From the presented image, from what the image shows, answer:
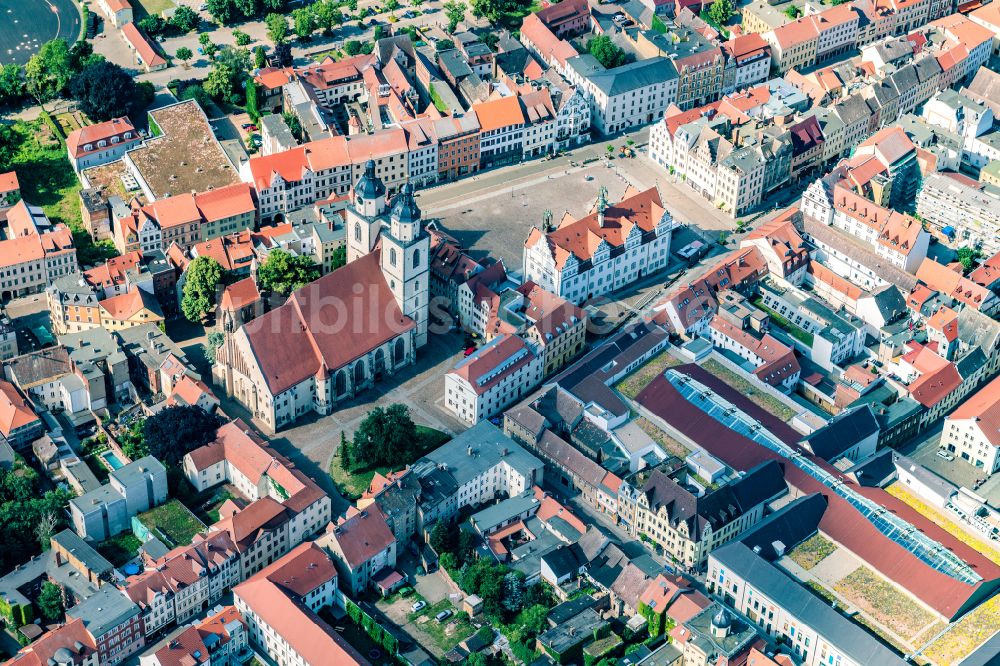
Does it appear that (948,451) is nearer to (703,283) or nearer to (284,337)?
(703,283)

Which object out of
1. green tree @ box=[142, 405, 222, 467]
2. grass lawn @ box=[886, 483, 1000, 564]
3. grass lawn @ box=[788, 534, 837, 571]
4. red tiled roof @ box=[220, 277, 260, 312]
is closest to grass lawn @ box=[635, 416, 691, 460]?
grass lawn @ box=[788, 534, 837, 571]

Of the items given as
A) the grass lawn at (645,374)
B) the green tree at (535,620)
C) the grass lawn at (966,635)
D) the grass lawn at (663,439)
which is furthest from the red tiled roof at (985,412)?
the green tree at (535,620)

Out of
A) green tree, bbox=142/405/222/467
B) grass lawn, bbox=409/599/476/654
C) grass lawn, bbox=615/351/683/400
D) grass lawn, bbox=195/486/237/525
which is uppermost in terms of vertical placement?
green tree, bbox=142/405/222/467

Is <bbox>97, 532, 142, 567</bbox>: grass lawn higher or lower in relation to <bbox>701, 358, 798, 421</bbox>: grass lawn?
lower

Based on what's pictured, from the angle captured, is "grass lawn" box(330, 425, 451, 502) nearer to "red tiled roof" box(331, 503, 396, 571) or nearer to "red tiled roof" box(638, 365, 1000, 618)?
"red tiled roof" box(331, 503, 396, 571)

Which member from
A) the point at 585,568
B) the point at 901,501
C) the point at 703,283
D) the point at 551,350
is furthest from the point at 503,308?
the point at 901,501

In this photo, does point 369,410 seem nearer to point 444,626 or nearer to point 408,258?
point 408,258
